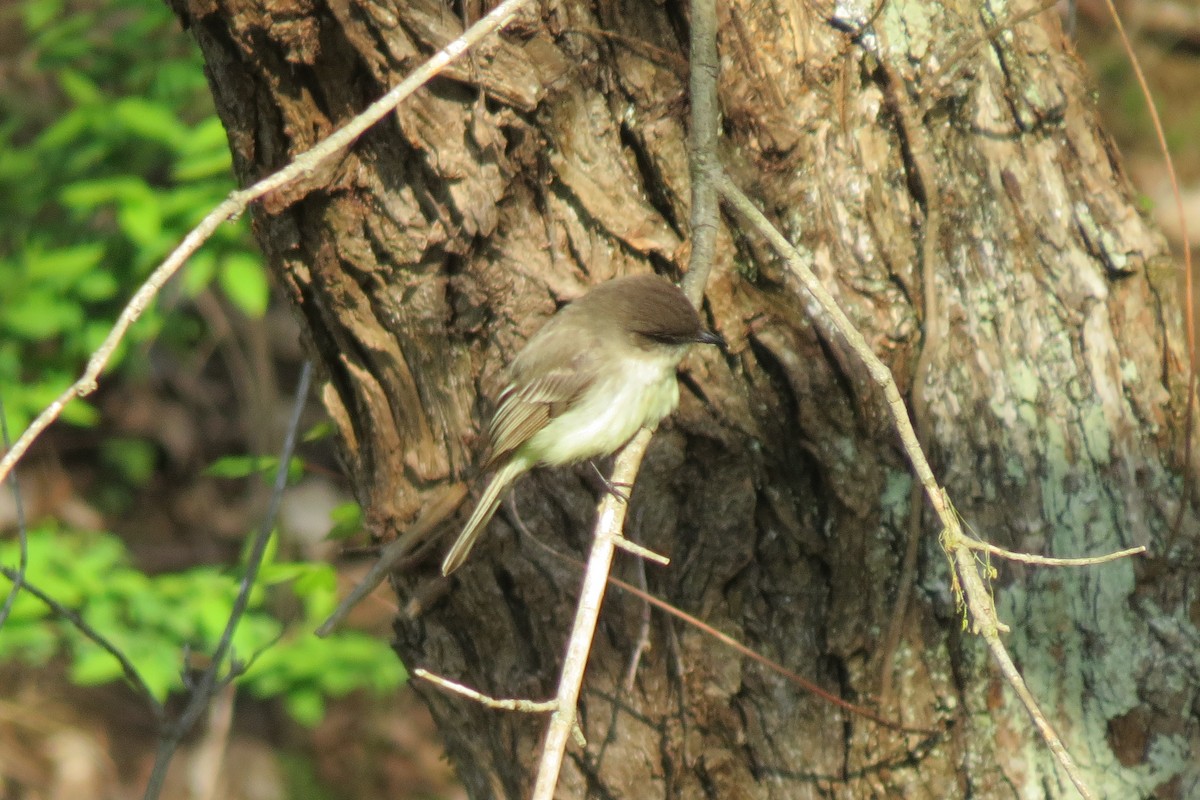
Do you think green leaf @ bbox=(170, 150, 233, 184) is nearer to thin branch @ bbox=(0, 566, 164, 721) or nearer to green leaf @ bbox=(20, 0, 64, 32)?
green leaf @ bbox=(20, 0, 64, 32)

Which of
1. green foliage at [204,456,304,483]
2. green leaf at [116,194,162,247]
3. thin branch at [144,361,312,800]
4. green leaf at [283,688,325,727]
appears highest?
green leaf at [116,194,162,247]

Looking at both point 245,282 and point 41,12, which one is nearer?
point 245,282

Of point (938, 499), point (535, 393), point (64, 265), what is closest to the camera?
point (938, 499)

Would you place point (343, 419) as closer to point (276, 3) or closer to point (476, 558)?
point (476, 558)

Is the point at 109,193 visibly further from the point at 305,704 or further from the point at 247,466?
the point at 305,704

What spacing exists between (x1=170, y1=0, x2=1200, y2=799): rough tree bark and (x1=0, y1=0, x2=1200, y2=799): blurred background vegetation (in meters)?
1.22

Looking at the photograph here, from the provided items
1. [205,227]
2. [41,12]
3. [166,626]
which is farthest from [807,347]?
[41,12]

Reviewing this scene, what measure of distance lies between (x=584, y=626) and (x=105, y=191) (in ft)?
10.0

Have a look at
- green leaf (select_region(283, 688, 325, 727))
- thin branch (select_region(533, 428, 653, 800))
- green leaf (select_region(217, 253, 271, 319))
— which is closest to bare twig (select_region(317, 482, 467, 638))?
thin branch (select_region(533, 428, 653, 800))

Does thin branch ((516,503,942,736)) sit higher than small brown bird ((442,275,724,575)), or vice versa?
small brown bird ((442,275,724,575))

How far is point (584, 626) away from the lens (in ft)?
8.25

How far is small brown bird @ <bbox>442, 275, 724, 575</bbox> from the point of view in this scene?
10.9ft

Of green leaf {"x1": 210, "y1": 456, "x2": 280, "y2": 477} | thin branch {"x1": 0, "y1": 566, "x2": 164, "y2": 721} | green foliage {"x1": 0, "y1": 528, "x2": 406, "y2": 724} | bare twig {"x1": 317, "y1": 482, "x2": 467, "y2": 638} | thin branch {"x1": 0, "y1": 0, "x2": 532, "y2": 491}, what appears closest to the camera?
thin branch {"x1": 0, "y1": 0, "x2": 532, "y2": 491}

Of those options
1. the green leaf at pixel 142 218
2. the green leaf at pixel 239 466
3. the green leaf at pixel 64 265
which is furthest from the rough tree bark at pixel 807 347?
the green leaf at pixel 64 265
